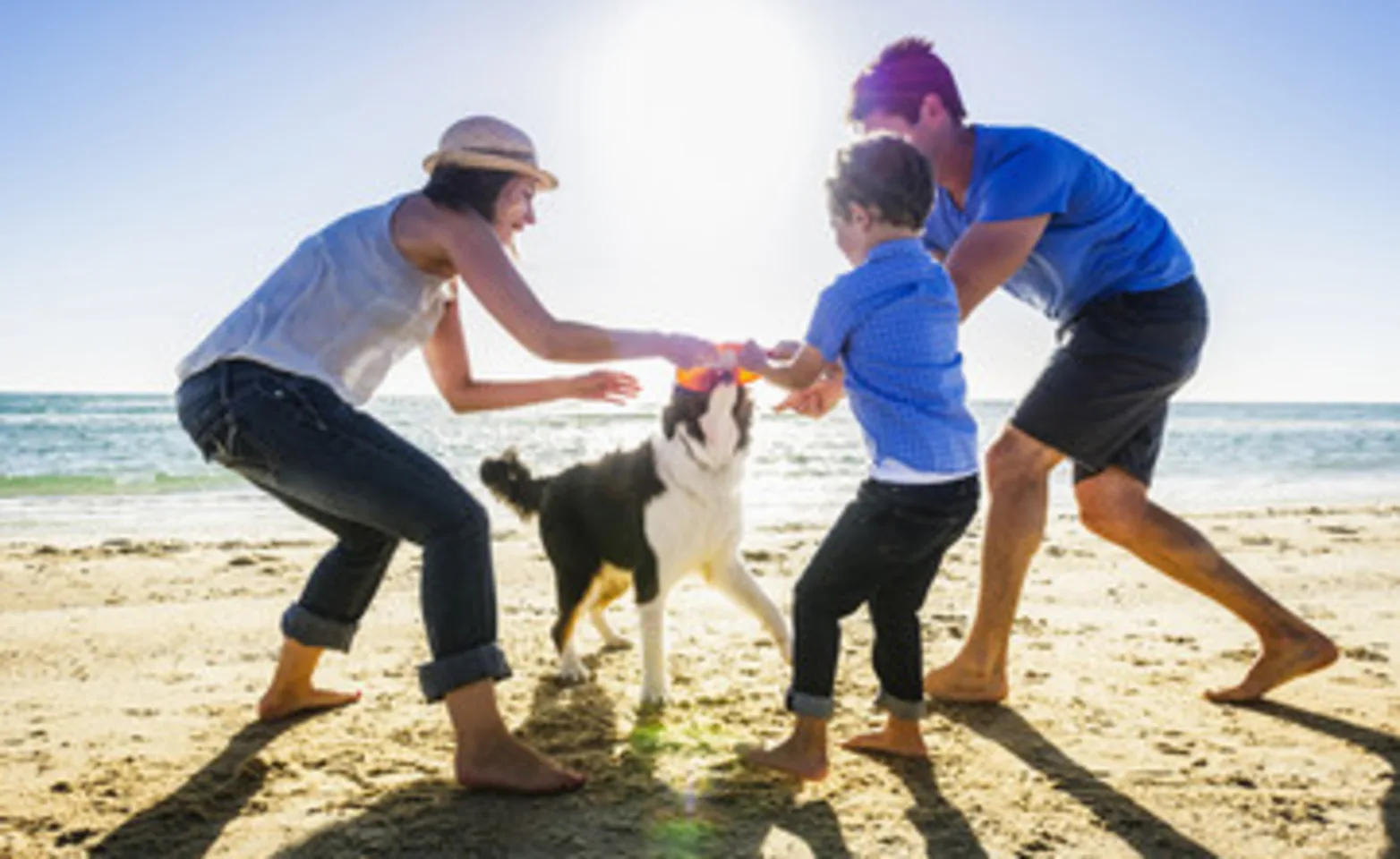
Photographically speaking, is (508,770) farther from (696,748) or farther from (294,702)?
(294,702)

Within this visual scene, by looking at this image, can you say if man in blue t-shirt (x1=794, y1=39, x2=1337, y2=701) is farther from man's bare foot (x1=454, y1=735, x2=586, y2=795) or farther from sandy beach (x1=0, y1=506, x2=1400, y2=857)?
man's bare foot (x1=454, y1=735, x2=586, y2=795)

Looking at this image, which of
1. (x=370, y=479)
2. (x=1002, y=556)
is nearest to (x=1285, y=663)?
(x=1002, y=556)

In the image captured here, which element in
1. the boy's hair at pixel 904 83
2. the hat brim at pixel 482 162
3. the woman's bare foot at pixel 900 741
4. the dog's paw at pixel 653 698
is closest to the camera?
the hat brim at pixel 482 162

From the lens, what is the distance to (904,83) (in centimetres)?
351

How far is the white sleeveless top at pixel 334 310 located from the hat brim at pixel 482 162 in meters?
0.16

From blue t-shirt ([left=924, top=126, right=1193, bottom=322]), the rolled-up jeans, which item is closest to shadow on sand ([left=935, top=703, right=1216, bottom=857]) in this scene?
blue t-shirt ([left=924, top=126, right=1193, bottom=322])

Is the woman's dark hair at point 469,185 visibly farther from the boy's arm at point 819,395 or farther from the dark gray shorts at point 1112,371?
the dark gray shorts at point 1112,371

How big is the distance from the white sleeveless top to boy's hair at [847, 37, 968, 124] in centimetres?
166

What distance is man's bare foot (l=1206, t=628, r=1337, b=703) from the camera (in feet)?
11.9

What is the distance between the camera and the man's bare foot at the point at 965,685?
369 centimetres

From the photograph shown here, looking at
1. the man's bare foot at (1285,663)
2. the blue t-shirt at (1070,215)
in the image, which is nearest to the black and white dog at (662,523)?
the blue t-shirt at (1070,215)

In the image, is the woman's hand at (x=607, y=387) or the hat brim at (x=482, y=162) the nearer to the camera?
the hat brim at (x=482, y=162)

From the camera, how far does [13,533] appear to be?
9352mm

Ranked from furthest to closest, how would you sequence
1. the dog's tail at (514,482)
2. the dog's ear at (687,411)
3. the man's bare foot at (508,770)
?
the dog's tail at (514,482)
the dog's ear at (687,411)
the man's bare foot at (508,770)
